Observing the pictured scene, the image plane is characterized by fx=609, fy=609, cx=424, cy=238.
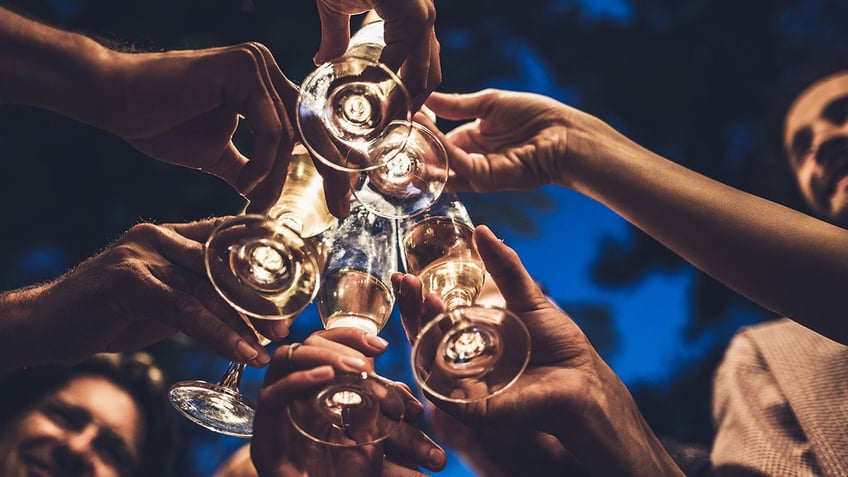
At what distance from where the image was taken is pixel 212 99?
1530 mm

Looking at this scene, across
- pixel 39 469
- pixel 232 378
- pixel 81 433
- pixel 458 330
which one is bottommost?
pixel 39 469

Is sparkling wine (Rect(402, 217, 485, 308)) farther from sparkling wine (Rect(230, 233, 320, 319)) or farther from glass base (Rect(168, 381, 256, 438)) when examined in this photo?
glass base (Rect(168, 381, 256, 438))

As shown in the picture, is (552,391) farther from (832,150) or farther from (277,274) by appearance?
(832,150)

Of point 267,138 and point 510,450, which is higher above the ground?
point 267,138

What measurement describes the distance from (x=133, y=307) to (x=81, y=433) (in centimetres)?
171

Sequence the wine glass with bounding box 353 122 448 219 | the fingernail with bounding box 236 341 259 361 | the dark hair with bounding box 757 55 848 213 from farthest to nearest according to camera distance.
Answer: the dark hair with bounding box 757 55 848 213, the wine glass with bounding box 353 122 448 219, the fingernail with bounding box 236 341 259 361

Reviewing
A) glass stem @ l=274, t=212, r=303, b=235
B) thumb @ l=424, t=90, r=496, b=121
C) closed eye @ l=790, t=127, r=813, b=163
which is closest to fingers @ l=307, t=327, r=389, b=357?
glass stem @ l=274, t=212, r=303, b=235

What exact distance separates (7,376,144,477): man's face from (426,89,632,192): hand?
2106 mm

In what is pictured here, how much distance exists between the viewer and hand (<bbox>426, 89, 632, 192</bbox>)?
6.97 feet

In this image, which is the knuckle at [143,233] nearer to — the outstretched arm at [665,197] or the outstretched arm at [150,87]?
the outstretched arm at [150,87]

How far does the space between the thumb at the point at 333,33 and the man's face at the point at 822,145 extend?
249cm

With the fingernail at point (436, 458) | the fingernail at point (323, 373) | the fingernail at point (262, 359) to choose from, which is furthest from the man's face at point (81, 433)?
the fingernail at point (323, 373)

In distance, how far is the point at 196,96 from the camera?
1.52m

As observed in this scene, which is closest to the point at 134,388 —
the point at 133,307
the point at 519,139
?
the point at 133,307
